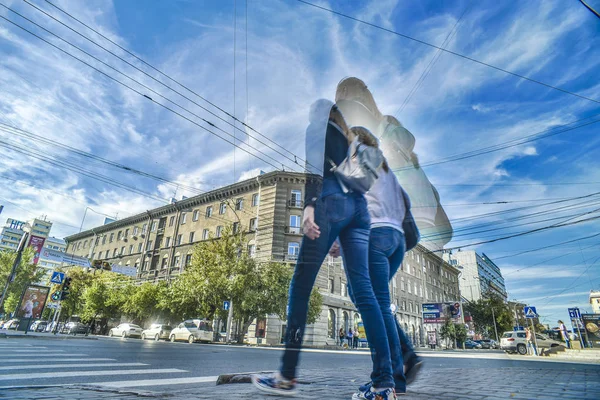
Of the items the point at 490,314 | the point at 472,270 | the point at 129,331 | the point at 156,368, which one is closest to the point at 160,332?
the point at 129,331

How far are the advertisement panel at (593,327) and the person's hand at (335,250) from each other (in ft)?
88.2

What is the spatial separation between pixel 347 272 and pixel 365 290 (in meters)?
0.18

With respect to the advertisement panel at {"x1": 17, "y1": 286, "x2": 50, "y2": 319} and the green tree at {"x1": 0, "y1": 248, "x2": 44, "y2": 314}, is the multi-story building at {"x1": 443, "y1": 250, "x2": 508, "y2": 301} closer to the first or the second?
the advertisement panel at {"x1": 17, "y1": 286, "x2": 50, "y2": 319}

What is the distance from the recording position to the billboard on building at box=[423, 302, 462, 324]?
3.67 m

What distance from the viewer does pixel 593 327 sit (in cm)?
2053

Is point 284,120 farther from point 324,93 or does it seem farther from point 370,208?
point 370,208

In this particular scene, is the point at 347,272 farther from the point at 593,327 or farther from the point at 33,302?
the point at 33,302

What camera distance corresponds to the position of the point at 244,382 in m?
2.99

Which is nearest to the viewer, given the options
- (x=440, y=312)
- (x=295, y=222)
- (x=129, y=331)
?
(x=295, y=222)

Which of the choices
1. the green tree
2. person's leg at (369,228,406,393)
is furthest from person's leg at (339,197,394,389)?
the green tree

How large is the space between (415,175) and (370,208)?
Result: 2.40 feet

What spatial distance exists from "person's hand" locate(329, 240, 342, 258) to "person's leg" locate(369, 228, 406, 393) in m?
0.25

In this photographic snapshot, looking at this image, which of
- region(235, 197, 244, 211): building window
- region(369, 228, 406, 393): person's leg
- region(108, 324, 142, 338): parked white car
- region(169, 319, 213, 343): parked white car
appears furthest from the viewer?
region(108, 324, 142, 338): parked white car

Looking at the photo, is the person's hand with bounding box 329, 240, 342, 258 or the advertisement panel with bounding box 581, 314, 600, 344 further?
the advertisement panel with bounding box 581, 314, 600, 344
